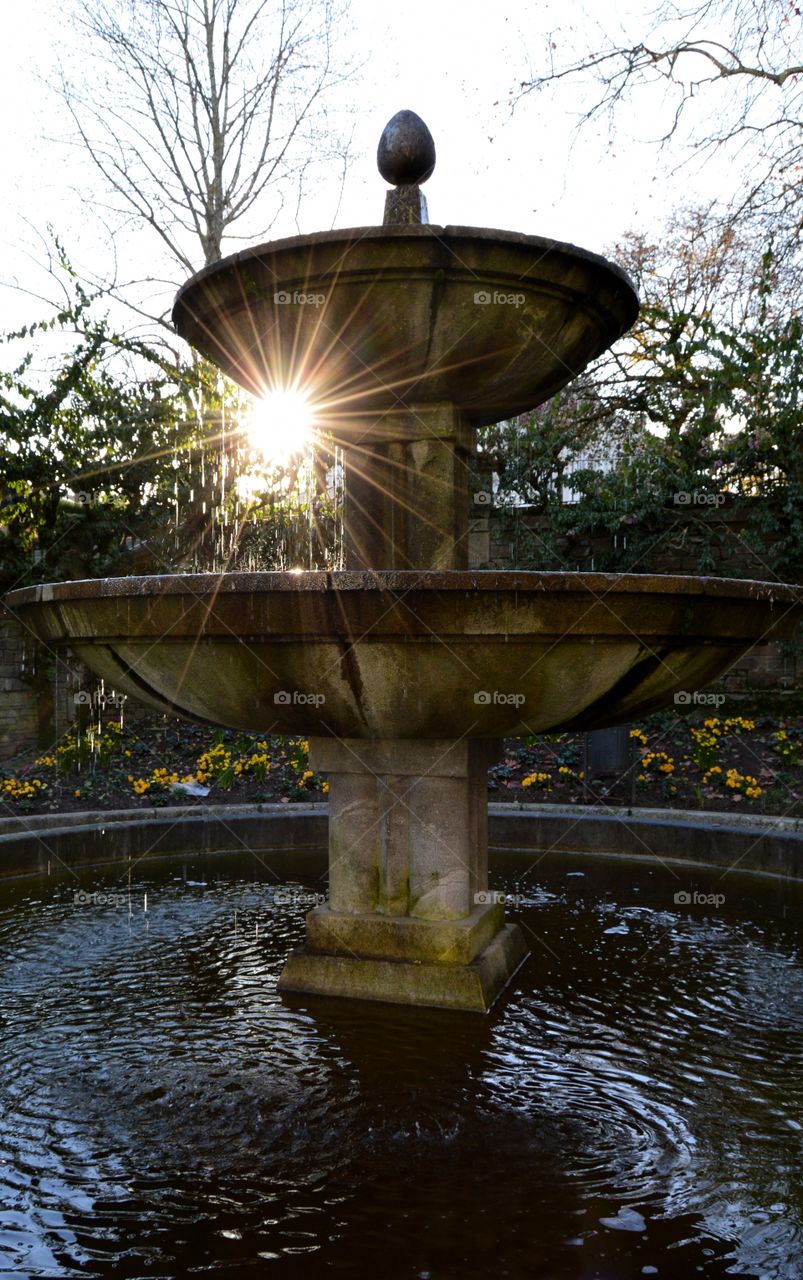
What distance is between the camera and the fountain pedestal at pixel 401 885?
11.2 ft

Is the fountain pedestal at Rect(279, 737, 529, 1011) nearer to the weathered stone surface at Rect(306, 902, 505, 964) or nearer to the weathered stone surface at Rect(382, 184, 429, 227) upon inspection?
the weathered stone surface at Rect(306, 902, 505, 964)

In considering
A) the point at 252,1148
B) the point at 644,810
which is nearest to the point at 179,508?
the point at 644,810

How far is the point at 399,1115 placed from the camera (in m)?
2.55

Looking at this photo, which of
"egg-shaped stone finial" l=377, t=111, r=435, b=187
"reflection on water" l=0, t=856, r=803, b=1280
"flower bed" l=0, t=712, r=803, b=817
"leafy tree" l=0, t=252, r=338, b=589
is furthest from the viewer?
"leafy tree" l=0, t=252, r=338, b=589

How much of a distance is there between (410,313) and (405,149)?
88cm

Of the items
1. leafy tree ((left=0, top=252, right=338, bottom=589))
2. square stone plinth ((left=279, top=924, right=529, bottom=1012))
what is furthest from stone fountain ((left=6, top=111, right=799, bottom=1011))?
leafy tree ((left=0, top=252, right=338, bottom=589))

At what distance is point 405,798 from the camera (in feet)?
11.7

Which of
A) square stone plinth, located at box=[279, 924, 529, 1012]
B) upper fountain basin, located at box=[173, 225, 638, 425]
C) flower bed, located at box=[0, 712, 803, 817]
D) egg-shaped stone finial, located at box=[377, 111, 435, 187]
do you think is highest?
egg-shaped stone finial, located at box=[377, 111, 435, 187]

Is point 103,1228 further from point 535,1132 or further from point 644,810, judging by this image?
point 644,810

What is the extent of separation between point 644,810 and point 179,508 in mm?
7237

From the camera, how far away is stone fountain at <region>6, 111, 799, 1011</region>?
2824 millimetres

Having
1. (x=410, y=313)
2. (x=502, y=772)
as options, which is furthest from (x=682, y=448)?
(x=410, y=313)

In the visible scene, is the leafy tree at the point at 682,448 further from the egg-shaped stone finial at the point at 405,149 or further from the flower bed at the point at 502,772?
the egg-shaped stone finial at the point at 405,149

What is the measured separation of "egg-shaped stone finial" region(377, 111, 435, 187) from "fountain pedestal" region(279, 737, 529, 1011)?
7.42 feet
